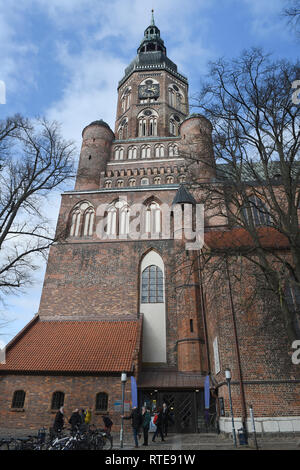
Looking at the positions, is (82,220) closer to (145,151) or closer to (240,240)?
(145,151)

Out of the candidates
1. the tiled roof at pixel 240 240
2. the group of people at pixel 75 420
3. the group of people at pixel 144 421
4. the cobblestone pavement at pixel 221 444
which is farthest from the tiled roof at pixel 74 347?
the tiled roof at pixel 240 240

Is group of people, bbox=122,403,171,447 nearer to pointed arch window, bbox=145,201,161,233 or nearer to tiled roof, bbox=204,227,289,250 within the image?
tiled roof, bbox=204,227,289,250

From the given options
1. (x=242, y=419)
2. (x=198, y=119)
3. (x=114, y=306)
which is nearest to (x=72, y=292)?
(x=114, y=306)

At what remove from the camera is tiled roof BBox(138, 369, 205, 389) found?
13.5 metres

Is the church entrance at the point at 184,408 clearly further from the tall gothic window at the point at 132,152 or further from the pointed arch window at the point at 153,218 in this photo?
the tall gothic window at the point at 132,152

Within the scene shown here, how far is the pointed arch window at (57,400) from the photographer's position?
13000 mm

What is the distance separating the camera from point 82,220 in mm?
20359

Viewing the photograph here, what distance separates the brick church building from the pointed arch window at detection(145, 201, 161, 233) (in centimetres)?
7

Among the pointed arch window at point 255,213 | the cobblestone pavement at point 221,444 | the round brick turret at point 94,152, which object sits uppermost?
the round brick turret at point 94,152

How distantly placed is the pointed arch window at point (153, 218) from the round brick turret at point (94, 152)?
16.7 feet

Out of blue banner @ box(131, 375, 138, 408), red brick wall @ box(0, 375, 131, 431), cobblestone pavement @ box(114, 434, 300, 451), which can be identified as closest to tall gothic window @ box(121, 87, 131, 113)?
red brick wall @ box(0, 375, 131, 431)

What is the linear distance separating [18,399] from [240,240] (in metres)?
12.0

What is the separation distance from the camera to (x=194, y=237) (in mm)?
18078

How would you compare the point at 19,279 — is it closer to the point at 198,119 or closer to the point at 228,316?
the point at 228,316
